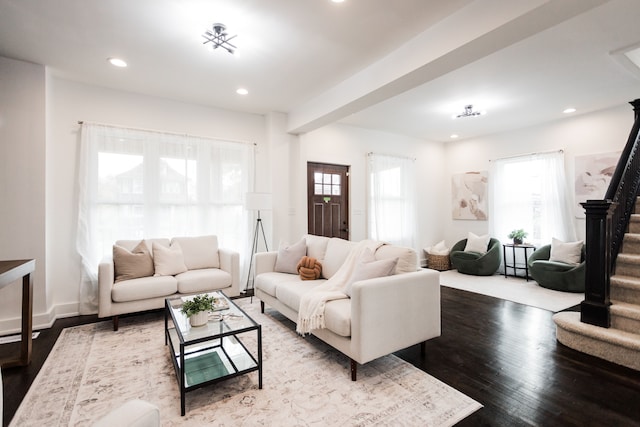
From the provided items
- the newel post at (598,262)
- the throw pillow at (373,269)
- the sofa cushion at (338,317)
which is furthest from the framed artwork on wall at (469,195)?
the sofa cushion at (338,317)

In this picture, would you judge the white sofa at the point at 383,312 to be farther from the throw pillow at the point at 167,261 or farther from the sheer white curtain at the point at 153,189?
the sheer white curtain at the point at 153,189

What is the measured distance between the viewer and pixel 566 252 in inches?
196

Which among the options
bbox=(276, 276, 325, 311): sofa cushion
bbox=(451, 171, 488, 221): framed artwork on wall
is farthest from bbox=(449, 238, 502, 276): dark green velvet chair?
bbox=(276, 276, 325, 311): sofa cushion

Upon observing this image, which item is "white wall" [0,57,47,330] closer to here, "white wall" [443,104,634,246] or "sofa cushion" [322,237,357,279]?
"sofa cushion" [322,237,357,279]

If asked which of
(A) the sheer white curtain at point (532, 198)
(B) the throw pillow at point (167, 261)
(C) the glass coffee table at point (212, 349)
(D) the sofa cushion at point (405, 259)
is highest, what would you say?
(A) the sheer white curtain at point (532, 198)

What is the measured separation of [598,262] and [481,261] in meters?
3.16

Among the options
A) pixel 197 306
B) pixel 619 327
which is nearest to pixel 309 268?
pixel 197 306

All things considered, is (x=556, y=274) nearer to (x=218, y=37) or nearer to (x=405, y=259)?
(x=405, y=259)

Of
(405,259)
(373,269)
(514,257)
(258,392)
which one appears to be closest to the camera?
(258,392)

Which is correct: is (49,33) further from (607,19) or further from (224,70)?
(607,19)

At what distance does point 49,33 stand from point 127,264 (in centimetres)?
235

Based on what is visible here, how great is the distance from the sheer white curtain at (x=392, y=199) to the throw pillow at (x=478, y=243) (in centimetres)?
111

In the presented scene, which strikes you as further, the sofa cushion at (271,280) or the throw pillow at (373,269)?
the sofa cushion at (271,280)

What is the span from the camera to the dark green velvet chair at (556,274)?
Answer: 4.65 metres
